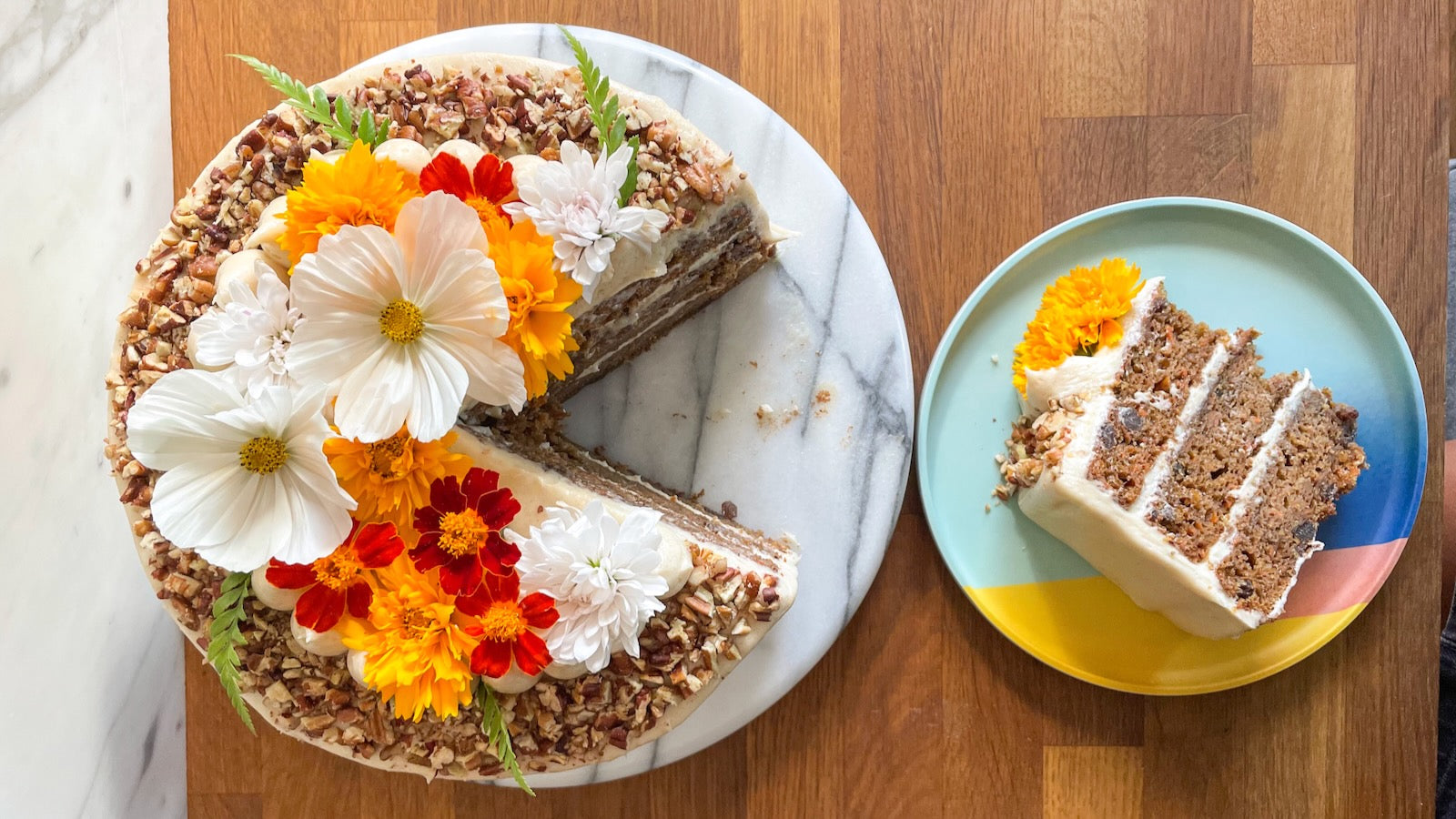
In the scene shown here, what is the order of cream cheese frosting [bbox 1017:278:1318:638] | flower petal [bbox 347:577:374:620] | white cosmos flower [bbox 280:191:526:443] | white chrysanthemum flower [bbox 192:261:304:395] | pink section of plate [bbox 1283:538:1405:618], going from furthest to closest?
pink section of plate [bbox 1283:538:1405:618], cream cheese frosting [bbox 1017:278:1318:638], flower petal [bbox 347:577:374:620], white chrysanthemum flower [bbox 192:261:304:395], white cosmos flower [bbox 280:191:526:443]

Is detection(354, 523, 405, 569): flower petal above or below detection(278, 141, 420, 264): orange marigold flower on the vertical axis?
below

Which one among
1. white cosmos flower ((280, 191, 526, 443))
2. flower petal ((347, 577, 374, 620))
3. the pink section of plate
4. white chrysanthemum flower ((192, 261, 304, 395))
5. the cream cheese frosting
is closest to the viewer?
white cosmos flower ((280, 191, 526, 443))

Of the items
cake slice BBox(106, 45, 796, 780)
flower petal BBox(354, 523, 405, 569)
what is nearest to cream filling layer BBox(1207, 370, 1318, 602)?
cake slice BBox(106, 45, 796, 780)

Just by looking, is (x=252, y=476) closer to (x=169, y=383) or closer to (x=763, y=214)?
(x=169, y=383)

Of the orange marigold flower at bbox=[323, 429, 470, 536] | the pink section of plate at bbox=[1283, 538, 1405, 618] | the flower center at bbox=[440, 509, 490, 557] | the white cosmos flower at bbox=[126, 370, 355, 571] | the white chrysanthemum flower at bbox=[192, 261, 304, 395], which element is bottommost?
the pink section of plate at bbox=[1283, 538, 1405, 618]

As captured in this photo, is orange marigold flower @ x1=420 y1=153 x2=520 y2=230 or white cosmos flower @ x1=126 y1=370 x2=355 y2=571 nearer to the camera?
white cosmos flower @ x1=126 y1=370 x2=355 y2=571

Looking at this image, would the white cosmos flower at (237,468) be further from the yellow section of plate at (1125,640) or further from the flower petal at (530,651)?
the yellow section of plate at (1125,640)

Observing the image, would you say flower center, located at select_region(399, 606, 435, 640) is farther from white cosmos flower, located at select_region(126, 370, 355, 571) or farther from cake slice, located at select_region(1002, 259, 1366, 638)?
cake slice, located at select_region(1002, 259, 1366, 638)

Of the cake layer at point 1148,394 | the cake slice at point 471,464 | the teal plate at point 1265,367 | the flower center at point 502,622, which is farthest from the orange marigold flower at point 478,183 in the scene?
the cake layer at point 1148,394
